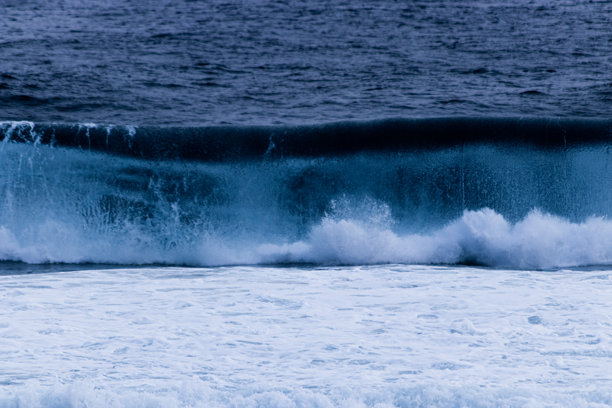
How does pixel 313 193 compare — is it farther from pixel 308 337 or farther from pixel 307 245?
pixel 308 337

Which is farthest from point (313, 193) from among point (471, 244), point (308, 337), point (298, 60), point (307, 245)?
point (298, 60)

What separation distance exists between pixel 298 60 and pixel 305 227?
652 cm

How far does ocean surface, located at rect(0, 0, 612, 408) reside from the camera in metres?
5.34

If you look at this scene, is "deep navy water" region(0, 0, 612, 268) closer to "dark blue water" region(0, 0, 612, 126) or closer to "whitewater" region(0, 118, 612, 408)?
"whitewater" region(0, 118, 612, 408)

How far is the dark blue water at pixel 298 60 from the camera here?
37.6ft

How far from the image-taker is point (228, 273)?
7.85 m

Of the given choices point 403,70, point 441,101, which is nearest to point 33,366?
point 441,101

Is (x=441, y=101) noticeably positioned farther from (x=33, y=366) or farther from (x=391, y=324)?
(x=33, y=366)

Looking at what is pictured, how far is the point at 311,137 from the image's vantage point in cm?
902

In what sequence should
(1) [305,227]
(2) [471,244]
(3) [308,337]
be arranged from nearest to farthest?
(3) [308,337] → (2) [471,244] → (1) [305,227]

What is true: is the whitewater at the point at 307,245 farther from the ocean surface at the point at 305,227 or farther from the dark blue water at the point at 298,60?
the dark blue water at the point at 298,60

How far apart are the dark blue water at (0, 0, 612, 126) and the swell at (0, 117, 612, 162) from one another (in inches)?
54.4

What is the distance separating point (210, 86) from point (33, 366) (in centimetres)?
790

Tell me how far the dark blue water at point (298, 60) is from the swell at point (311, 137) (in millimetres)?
1382
